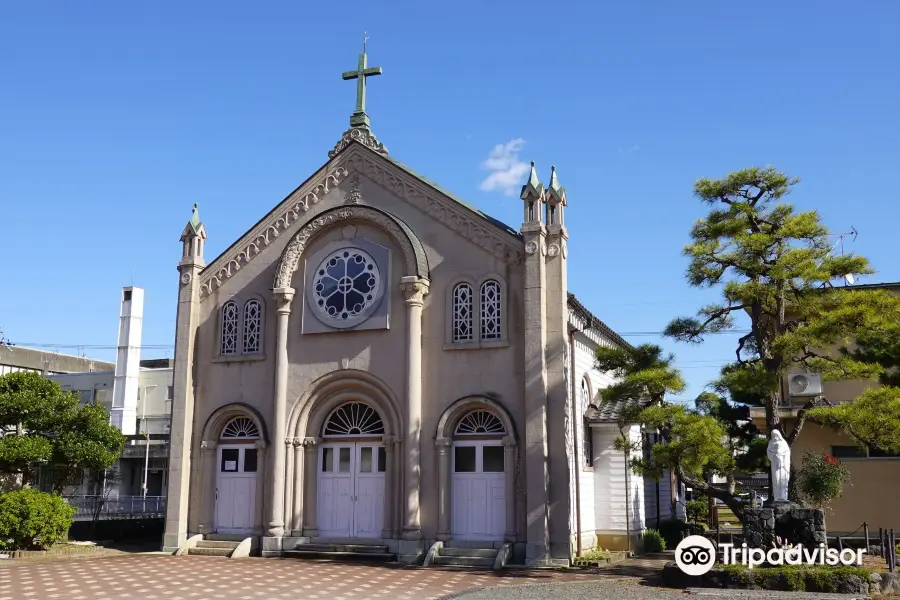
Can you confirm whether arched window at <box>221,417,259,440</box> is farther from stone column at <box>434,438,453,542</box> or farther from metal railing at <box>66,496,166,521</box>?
stone column at <box>434,438,453,542</box>

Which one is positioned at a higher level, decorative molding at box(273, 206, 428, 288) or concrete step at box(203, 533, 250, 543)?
decorative molding at box(273, 206, 428, 288)

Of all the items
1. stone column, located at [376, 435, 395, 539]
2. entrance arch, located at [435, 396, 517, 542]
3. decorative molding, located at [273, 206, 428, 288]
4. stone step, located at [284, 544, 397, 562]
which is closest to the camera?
entrance arch, located at [435, 396, 517, 542]

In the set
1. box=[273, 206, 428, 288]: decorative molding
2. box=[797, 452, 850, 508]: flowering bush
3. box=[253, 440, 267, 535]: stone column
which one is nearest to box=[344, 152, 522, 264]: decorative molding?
box=[273, 206, 428, 288]: decorative molding

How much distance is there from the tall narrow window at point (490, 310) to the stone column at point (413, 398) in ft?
5.50

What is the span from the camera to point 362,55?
2722cm

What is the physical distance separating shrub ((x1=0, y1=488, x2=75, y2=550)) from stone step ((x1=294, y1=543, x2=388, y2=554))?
677 cm

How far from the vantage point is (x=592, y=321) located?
2580 cm

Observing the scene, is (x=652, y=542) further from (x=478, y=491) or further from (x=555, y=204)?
(x=555, y=204)

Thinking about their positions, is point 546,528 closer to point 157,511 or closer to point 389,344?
point 389,344

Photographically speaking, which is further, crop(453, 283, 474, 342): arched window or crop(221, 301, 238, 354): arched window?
crop(221, 301, 238, 354): arched window

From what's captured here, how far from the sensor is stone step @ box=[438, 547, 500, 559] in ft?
68.5

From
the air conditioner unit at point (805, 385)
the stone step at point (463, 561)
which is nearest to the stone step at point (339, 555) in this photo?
the stone step at point (463, 561)

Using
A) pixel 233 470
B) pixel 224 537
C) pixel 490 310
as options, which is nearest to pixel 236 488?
pixel 233 470

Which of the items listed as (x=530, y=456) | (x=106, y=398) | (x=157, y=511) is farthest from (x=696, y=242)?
(x=106, y=398)
